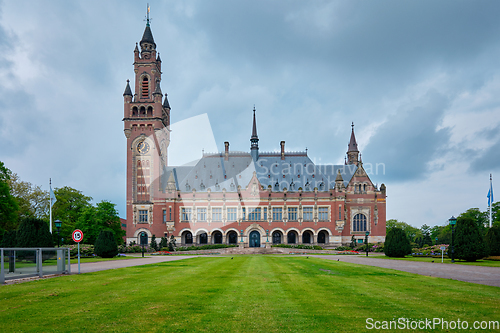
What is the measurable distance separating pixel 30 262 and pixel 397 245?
34444 millimetres

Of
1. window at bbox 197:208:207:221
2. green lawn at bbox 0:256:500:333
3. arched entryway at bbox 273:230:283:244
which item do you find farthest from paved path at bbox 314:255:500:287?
window at bbox 197:208:207:221

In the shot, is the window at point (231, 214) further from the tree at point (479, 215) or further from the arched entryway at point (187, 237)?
the tree at point (479, 215)

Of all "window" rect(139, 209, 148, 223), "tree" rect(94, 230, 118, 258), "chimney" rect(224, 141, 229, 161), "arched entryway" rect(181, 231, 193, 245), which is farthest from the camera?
"chimney" rect(224, 141, 229, 161)

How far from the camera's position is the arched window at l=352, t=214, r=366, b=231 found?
223 ft

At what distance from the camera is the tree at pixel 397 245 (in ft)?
129

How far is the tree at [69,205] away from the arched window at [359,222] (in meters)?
48.5

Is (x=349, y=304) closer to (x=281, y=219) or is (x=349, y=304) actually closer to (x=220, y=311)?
(x=220, y=311)

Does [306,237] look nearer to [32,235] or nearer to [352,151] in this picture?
[352,151]

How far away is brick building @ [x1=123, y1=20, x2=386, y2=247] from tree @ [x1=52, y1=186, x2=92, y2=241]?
9.60 m

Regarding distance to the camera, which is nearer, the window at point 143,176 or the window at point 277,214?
the window at point 277,214

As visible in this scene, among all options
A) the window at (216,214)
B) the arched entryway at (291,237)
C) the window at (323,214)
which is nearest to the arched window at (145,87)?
the window at (216,214)

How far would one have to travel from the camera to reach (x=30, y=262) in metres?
19.0

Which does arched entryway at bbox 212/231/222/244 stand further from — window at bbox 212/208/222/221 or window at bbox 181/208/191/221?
window at bbox 181/208/191/221

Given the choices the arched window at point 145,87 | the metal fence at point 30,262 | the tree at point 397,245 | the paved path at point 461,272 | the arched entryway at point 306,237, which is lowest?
the arched entryway at point 306,237
